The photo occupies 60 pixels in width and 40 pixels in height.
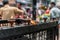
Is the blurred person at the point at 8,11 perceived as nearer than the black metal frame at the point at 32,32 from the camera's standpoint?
Result: No

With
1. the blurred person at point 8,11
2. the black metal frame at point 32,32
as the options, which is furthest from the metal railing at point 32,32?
the blurred person at point 8,11

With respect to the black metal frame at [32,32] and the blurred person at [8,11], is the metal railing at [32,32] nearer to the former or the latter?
the black metal frame at [32,32]

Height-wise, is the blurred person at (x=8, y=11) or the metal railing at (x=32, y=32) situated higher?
the metal railing at (x=32, y=32)

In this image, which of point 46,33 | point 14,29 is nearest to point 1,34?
point 14,29

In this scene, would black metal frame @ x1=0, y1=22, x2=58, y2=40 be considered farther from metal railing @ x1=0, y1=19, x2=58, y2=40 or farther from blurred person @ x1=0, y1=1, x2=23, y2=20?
blurred person @ x1=0, y1=1, x2=23, y2=20

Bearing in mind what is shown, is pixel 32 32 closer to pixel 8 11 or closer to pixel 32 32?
pixel 32 32

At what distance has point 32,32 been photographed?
2.17 metres

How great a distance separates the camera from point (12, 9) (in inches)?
214

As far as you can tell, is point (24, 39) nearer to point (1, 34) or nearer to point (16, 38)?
point (16, 38)

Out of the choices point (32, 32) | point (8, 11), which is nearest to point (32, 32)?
point (32, 32)

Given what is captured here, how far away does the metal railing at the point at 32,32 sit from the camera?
166 centimetres

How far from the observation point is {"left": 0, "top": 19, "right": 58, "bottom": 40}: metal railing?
166 cm

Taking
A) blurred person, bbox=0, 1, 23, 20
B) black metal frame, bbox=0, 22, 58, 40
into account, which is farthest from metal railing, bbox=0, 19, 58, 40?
blurred person, bbox=0, 1, 23, 20

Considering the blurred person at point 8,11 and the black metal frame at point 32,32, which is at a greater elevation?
the black metal frame at point 32,32
